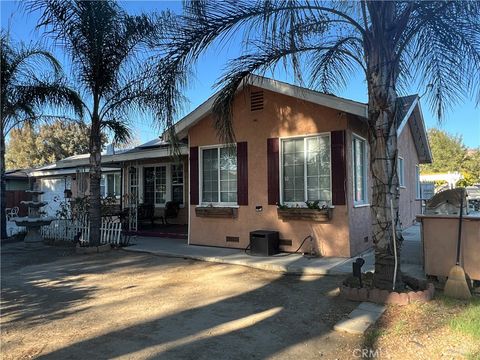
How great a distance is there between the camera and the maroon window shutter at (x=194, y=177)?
10.7 m

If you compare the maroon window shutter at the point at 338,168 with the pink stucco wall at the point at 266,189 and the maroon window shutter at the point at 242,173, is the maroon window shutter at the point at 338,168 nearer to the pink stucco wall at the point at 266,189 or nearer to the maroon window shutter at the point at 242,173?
the pink stucco wall at the point at 266,189

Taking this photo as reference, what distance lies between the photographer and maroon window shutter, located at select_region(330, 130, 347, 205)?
8453 millimetres

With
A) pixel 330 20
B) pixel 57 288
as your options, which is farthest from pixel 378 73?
pixel 57 288

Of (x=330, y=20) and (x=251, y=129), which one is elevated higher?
(x=330, y=20)

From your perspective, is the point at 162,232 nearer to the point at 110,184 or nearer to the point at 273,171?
the point at 273,171

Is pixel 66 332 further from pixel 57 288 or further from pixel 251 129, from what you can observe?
pixel 251 129

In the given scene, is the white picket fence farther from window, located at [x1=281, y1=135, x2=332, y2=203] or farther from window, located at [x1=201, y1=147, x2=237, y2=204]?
window, located at [x1=281, y1=135, x2=332, y2=203]

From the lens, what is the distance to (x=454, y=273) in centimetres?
541

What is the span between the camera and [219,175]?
34.2 feet

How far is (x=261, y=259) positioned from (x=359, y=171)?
3318mm

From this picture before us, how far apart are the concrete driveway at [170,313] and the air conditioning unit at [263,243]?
102cm

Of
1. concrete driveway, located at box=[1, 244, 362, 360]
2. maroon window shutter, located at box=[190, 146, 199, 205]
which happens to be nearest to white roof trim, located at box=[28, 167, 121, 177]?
maroon window shutter, located at box=[190, 146, 199, 205]

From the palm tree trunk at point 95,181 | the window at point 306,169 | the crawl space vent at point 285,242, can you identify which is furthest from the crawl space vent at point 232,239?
the palm tree trunk at point 95,181

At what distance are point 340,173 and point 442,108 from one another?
2579mm
